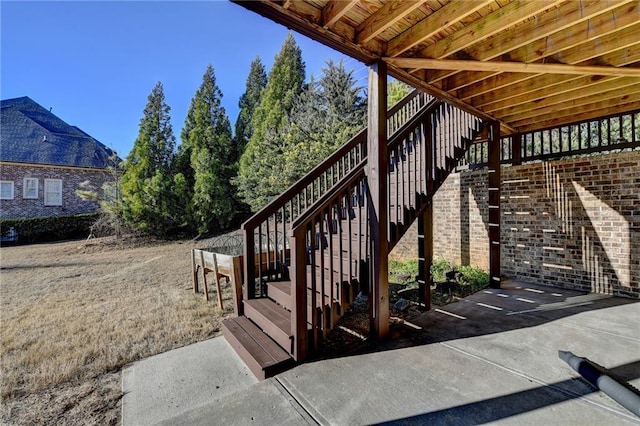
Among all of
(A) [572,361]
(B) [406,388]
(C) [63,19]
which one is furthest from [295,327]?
(C) [63,19]

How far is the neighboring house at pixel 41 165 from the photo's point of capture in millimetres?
13461

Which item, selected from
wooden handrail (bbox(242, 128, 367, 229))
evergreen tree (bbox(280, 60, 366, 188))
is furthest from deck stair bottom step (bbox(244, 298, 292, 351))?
evergreen tree (bbox(280, 60, 366, 188))

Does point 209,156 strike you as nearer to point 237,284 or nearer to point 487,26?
point 237,284

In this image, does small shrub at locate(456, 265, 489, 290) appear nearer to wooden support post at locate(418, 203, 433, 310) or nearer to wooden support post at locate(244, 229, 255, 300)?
wooden support post at locate(418, 203, 433, 310)

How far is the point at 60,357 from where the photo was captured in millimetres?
2686

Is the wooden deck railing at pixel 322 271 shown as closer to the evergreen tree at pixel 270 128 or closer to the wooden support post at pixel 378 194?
the wooden support post at pixel 378 194

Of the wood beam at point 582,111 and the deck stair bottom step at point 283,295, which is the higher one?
the wood beam at point 582,111

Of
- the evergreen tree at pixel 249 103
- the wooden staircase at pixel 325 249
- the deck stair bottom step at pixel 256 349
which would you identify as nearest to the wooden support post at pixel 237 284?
the wooden staircase at pixel 325 249

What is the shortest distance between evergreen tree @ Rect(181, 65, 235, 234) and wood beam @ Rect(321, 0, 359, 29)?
34.4 ft

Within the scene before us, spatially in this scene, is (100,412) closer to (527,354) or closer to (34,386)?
(34,386)

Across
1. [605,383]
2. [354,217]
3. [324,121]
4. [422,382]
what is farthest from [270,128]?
[605,383]

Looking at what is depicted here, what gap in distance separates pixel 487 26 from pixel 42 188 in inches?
734

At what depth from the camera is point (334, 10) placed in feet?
7.09

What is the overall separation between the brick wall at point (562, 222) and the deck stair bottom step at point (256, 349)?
4.36 m
